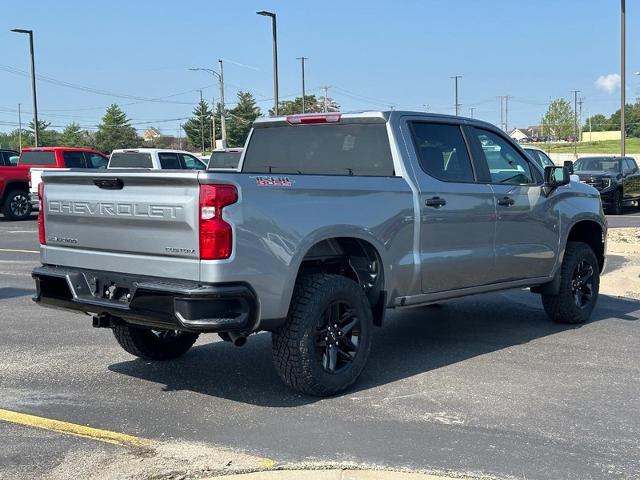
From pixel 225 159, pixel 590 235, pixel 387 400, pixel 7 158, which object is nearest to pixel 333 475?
pixel 387 400

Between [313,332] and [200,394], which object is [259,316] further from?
[200,394]

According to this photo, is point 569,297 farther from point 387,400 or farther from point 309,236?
point 309,236

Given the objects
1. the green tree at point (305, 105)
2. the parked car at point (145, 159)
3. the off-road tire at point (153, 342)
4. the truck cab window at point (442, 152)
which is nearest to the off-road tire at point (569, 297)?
the truck cab window at point (442, 152)

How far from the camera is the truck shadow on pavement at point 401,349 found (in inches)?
231

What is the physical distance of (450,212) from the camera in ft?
21.1

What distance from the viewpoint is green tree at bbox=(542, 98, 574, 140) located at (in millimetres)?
129500

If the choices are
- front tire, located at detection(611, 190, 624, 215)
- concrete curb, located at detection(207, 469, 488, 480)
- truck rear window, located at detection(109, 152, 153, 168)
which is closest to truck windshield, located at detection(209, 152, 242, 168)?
truck rear window, located at detection(109, 152, 153, 168)

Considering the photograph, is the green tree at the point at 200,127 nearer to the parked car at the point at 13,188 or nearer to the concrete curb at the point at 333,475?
the parked car at the point at 13,188

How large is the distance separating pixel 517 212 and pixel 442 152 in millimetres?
1027

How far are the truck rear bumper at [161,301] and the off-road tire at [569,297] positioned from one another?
3.99 m

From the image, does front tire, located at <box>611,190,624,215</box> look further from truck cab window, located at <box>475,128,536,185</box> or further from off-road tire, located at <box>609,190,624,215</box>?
truck cab window, located at <box>475,128,536,185</box>

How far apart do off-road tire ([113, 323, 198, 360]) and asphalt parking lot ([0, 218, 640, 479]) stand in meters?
0.10

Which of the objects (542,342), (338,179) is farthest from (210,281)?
(542,342)

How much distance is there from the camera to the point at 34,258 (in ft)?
45.3
